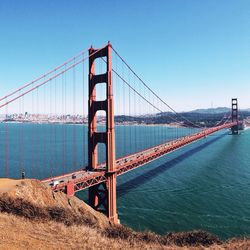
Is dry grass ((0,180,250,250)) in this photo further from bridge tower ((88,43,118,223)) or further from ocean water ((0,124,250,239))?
bridge tower ((88,43,118,223))

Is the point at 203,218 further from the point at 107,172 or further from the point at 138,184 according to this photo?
the point at 138,184

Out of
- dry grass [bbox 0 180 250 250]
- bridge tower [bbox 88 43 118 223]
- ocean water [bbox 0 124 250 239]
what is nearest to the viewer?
dry grass [bbox 0 180 250 250]

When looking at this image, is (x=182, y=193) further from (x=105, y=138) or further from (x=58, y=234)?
(x=58, y=234)

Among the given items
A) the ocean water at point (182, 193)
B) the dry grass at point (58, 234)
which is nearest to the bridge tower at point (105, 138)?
the ocean water at point (182, 193)

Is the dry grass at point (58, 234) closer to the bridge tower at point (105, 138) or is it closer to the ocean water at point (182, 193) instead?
the ocean water at point (182, 193)

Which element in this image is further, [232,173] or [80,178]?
[232,173]

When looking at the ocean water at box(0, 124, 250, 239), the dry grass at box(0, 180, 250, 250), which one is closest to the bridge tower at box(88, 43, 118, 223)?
the ocean water at box(0, 124, 250, 239)

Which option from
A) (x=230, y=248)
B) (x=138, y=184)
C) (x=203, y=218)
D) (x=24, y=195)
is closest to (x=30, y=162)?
(x=138, y=184)

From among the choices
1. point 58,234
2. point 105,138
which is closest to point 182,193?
point 105,138
